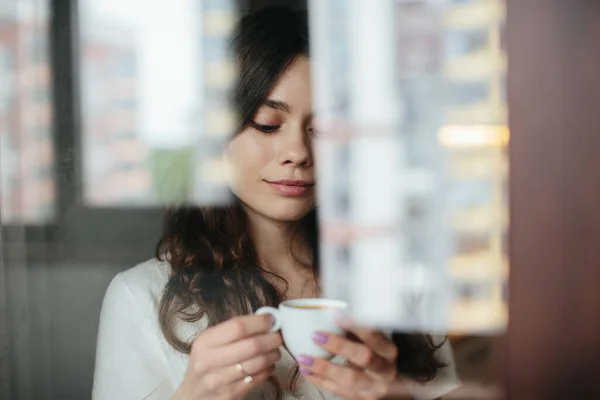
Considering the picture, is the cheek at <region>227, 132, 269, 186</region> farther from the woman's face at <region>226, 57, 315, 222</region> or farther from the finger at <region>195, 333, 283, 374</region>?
the finger at <region>195, 333, 283, 374</region>

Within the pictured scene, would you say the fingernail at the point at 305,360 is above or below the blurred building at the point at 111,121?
below

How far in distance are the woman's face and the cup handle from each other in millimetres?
78

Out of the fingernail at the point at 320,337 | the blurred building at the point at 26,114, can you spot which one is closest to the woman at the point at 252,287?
the fingernail at the point at 320,337

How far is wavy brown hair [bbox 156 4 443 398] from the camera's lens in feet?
1.86

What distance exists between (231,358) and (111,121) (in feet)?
0.76

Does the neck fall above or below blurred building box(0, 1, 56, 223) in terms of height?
below

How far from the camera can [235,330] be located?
0.57 metres

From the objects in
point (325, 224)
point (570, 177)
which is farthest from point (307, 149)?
point (570, 177)

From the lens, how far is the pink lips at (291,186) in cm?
57

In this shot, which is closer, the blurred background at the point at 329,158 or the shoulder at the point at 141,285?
the blurred background at the point at 329,158

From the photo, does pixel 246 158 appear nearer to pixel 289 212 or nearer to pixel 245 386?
pixel 289 212

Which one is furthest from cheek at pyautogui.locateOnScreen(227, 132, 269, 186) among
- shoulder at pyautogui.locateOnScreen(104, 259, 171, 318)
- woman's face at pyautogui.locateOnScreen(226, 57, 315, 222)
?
shoulder at pyautogui.locateOnScreen(104, 259, 171, 318)

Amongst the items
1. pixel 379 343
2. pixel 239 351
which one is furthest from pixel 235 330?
pixel 379 343

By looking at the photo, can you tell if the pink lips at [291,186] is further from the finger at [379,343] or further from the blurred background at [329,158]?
the finger at [379,343]
